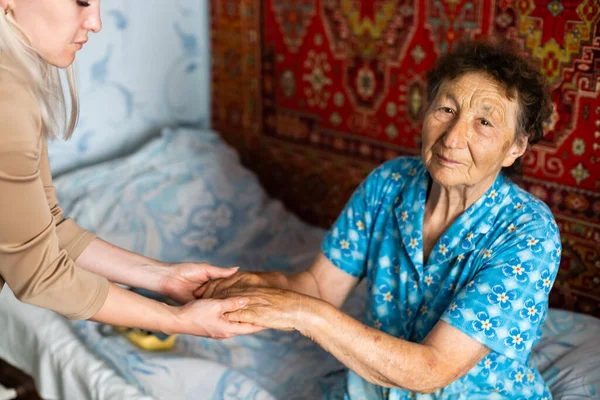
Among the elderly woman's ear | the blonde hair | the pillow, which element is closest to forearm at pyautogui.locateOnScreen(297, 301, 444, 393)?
the elderly woman's ear

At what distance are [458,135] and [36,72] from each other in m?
0.84

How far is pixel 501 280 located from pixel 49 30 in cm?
96

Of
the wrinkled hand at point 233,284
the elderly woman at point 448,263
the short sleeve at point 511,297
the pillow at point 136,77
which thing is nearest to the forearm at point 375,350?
the elderly woman at point 448,263

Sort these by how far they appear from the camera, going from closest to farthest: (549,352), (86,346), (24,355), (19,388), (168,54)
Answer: (549,352)
(86,346)
(24,355)
(19,388)
(168,54)

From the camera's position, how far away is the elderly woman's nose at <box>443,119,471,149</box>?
4.69ft

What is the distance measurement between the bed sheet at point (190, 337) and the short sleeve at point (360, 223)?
37 cm

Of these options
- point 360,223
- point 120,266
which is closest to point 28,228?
point 120,266

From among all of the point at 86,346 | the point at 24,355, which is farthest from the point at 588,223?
the point at 24,355

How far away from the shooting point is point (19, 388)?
7.86 ft

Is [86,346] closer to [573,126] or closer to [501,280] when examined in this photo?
[501,280]

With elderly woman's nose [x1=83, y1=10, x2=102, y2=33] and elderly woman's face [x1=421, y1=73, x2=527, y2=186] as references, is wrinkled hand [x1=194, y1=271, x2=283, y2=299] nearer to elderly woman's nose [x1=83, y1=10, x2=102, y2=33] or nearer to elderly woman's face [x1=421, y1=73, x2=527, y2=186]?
elderly woman's face [x1=421, y1=73, x2=527, y2=186]

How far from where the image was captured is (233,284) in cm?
154

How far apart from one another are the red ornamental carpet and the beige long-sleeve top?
1.12 meters

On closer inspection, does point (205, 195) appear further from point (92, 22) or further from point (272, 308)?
point (92, 22)
